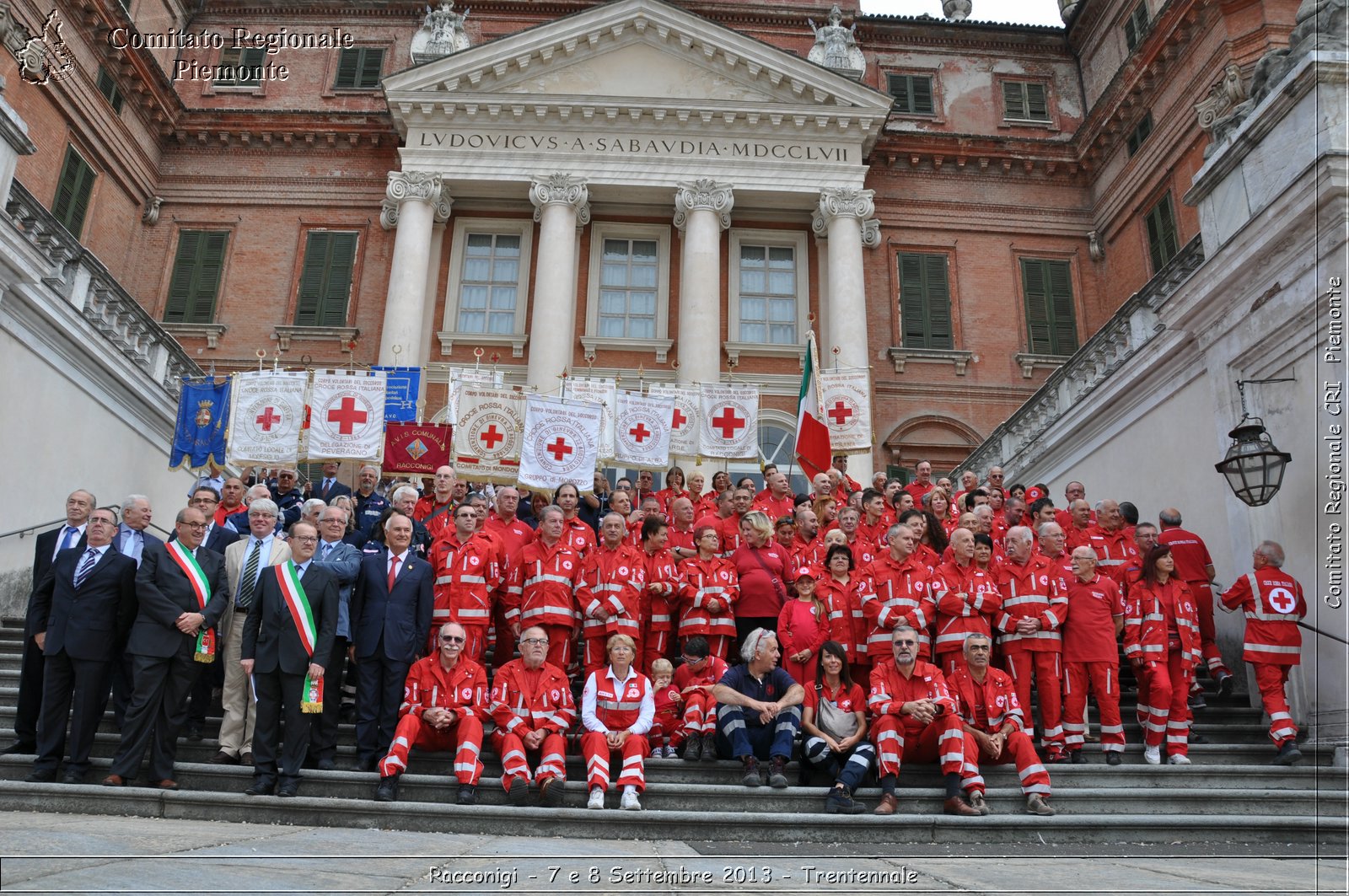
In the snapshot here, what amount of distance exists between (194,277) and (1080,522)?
20.3 m

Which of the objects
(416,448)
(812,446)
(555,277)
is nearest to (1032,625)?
(812,446)

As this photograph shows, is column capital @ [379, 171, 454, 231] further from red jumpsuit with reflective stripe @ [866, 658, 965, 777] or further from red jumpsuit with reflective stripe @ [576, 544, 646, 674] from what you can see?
red jumpsuit with reflective stripe @ [866, 658, 965, 777]

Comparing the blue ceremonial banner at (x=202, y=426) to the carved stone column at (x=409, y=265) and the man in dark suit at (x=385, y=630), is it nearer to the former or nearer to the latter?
the carved stone column at (x=409, y=265)

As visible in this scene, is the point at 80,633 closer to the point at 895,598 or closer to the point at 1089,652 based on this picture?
the point at 895,598

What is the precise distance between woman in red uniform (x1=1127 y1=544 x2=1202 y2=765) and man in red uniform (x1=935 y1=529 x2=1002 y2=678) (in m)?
1.26

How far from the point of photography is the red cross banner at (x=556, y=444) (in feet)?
41.9

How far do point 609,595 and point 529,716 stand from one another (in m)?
1.48

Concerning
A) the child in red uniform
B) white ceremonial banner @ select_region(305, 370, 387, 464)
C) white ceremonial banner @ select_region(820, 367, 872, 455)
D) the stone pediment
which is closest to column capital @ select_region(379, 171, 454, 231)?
the stone pediment

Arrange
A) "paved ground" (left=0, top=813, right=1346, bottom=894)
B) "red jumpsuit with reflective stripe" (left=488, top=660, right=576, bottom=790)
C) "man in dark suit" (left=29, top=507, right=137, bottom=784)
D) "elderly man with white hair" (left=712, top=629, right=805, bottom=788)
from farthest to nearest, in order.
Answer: "elderly man with white hair" (left=712, top=629, right=805, bottom=788) → "man in dark suit" (left=29, top=507, right=137, bottom=784) → "red jumpsuit with reflective stripe" (left=488, top=660, right=576, bottom=790) → "paved ground" (left=0, top=813, right=1346, bottom=894)

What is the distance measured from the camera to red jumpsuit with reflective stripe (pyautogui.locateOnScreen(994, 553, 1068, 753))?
8.13m

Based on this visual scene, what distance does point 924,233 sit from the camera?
77.8 feet

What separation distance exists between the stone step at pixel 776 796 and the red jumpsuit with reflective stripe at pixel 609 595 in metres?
1.46

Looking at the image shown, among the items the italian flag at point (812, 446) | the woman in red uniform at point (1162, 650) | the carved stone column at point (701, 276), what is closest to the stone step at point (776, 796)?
the woman in red uniform at point (1162, 650)

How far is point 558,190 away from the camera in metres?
21.6
